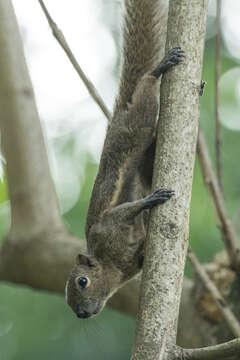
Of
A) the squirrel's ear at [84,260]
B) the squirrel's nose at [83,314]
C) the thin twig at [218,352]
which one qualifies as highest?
the thin twig at [218,352]

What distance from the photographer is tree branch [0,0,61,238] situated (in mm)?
4551

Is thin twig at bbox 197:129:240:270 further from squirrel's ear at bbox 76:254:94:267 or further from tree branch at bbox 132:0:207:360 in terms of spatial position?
tree branch at bbox 132:0:207:360

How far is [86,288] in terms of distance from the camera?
13.1ft

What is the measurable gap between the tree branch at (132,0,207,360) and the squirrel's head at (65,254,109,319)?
1.49m

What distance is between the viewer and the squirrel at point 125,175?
13.0 ft

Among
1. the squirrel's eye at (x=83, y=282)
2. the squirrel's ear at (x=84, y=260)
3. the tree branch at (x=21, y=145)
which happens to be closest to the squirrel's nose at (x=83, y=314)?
the squirrel's eye at (x=83, y=282)

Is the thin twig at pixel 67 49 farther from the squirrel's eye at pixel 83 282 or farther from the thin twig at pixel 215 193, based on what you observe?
the squirrel's eye at pixel 83 282

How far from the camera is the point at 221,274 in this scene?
4.87 m

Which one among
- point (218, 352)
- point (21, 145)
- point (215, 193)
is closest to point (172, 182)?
point (218, 352)

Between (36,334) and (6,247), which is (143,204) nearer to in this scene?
(6,247)

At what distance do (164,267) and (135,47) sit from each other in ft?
6.76

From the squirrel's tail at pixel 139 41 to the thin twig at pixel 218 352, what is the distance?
7.36 feet

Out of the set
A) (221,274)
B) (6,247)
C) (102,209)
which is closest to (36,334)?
(6,247)

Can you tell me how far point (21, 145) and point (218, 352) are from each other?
3035mm
